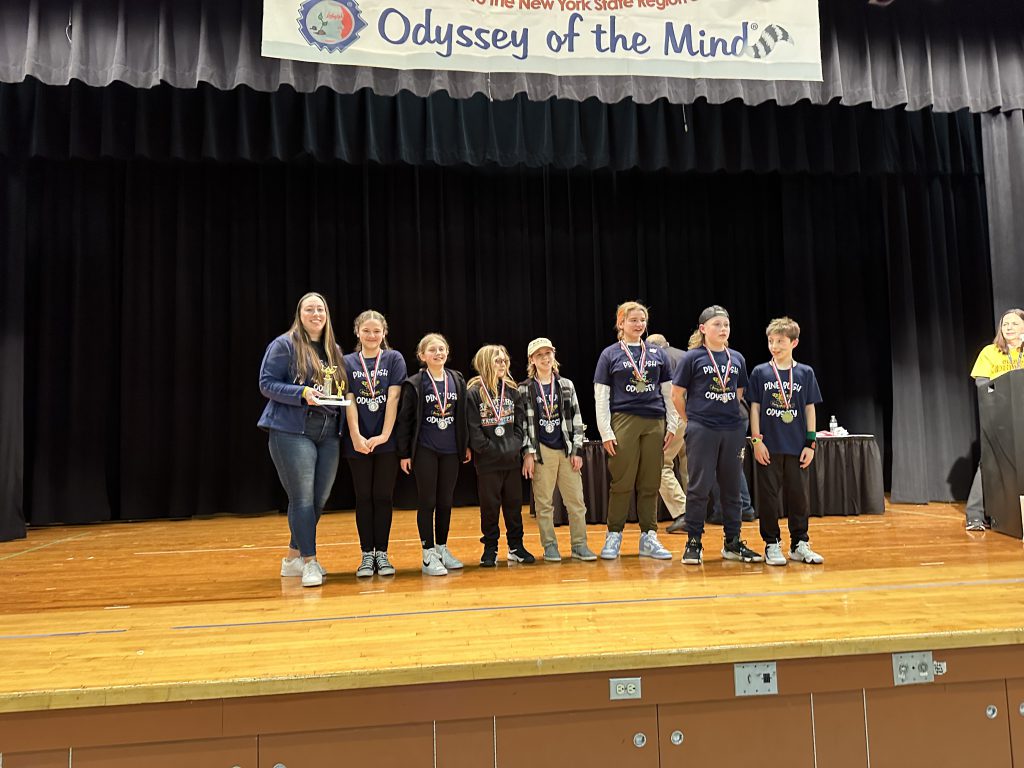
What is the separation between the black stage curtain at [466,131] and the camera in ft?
21.4

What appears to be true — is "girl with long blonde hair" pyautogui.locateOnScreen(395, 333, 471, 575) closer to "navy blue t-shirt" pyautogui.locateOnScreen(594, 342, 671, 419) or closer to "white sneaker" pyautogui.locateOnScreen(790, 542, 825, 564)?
"navy blue t-shirt" pyautogui.locateOnScreen(594, 342, 671, 419)

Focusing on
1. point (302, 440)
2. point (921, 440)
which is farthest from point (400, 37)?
point (921, 440)

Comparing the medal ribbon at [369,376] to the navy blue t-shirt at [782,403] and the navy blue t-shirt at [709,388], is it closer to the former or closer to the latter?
the navy blue t-shirt at [709,388]

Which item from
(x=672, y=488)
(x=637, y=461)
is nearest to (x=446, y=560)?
(x=637, y=461)

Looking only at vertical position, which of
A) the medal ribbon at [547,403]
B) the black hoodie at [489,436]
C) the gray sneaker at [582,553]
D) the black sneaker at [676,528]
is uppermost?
the medal ribbon at [547,403]

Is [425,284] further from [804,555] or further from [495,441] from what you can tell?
[804,555]

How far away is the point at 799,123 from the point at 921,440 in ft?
11.0

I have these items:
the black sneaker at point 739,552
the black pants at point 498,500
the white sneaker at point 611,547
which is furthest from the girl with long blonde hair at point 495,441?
the black sneaker at point 739,552

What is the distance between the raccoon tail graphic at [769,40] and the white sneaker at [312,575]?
14.2 ft

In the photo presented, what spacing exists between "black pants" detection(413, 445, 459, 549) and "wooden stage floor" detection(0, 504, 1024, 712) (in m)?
0.26

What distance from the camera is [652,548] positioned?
4188 millimetres

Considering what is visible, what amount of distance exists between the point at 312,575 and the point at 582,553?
1464 mm

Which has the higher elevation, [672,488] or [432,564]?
[672,488]

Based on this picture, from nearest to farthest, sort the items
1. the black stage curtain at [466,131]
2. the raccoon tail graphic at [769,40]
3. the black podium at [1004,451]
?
the black podium at [1004,451] → the raccoon tail graphic at [769,40] → the black stage curtain at [466,131]
